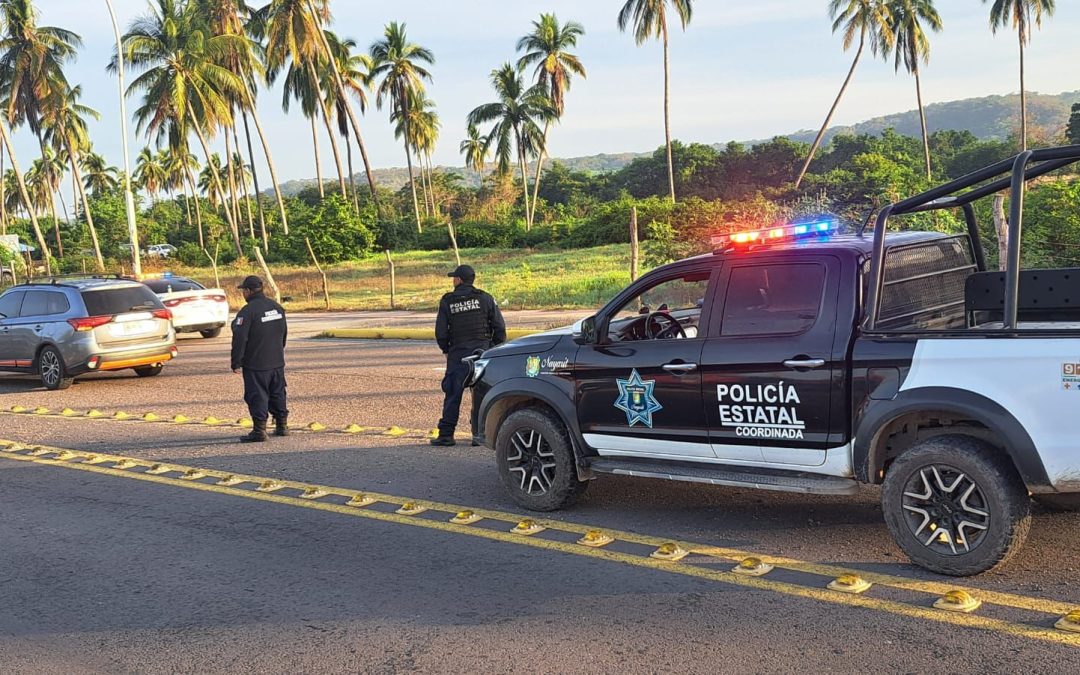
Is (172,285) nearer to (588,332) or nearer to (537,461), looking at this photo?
(537,461)

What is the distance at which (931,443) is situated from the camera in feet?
16.0

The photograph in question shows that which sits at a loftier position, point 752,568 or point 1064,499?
point 1064,499

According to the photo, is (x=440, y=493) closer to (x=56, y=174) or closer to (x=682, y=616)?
(x=682, y=616)

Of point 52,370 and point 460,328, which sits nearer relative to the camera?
point 460,328

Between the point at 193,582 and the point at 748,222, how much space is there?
75.2 feet

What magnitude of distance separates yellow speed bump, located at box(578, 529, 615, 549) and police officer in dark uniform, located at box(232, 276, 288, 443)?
4635mm

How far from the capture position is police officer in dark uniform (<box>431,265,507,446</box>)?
8.76 meters

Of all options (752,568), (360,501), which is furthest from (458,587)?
(360,501)

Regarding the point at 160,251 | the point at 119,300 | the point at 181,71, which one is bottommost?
the point at 119,300

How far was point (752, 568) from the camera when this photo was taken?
517 centimetres

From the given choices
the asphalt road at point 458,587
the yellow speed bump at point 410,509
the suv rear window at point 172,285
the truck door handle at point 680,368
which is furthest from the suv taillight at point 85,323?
the truck door handle at point 680,368

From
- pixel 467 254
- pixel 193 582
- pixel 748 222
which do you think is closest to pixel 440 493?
pixel 193 582

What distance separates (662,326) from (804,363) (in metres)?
1.44

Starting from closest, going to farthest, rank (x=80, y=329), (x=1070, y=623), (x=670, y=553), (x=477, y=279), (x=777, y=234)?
1. (x=1070, y=623)
2. (x=670, y=553)
3. (x=777, y=234)
4. (x=80, y=329)
5. (x=477, y=279)
